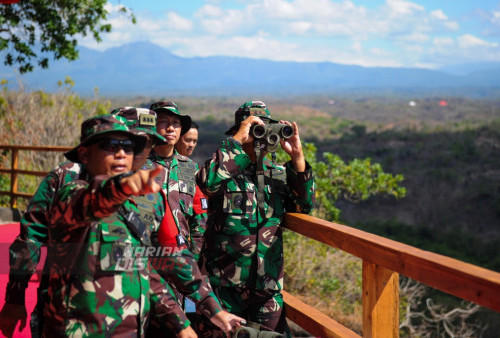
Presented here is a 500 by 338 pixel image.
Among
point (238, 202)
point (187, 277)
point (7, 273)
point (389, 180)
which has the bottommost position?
point (389, 180)

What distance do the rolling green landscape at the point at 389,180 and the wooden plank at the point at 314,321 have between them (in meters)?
1.50

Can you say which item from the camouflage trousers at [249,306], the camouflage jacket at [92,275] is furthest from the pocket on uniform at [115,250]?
the camouflage trousers at [249,306]

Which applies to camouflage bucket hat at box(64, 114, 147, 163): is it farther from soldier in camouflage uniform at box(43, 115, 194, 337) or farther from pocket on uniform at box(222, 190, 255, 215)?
pocket on uniform at box(222, 190, 255, 215)

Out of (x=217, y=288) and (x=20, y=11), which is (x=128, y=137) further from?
(x=20, y=11)

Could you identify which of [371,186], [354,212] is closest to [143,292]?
[371,186]

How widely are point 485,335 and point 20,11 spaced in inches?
609

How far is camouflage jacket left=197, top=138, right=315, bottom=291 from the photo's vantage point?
3.09 metres

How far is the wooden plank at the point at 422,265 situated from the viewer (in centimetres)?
184

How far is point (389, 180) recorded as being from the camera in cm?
1278

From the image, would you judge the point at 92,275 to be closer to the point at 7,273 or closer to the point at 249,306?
the point at 249,306

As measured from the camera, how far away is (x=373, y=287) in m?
2.52

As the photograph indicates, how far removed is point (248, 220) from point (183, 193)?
55cm

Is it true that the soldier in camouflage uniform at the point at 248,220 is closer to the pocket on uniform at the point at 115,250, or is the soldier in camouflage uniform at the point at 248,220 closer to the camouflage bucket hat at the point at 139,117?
the camouflage bucket hat at the point at 139,117

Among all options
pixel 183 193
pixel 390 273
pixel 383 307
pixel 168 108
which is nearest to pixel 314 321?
pixel 383 307
